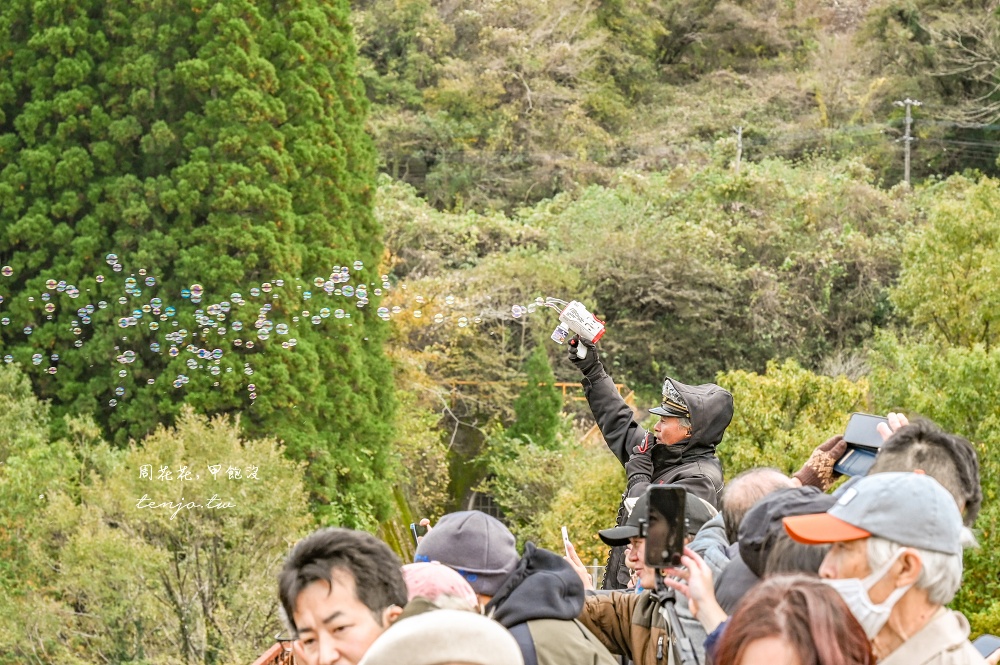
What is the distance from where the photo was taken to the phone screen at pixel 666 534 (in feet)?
7.84

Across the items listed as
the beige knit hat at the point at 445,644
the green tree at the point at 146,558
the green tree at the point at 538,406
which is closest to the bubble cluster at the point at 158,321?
the green tree at the point at 146,558

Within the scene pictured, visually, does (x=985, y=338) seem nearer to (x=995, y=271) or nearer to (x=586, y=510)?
(x=995, y=271)

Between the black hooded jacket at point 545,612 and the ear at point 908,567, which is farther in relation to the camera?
the black hooded jacket at point 545,612

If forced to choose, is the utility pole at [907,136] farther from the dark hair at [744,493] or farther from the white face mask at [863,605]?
the white face mask at [863,605]

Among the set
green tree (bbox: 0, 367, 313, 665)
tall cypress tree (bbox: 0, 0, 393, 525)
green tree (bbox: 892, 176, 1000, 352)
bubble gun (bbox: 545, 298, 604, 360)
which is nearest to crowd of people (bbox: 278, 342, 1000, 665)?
bubble gun (bbox: 545, 298, 604, 360)

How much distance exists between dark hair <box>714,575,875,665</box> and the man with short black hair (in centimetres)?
79

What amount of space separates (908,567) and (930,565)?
35 mm

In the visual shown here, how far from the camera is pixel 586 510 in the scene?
13.1m

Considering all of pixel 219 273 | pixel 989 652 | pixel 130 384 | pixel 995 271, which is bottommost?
pixel 130 384

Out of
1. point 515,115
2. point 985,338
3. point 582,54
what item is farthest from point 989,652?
point 582,54

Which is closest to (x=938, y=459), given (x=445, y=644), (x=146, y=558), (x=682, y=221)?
(x=445, y=644)

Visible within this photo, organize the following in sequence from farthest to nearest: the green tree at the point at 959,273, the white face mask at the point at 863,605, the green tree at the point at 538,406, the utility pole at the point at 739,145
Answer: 1. the utility pole at the point at 739,145
2. the green tree at the point at 538,406
3. the green tree at the point at 959,273
4. the white face mask at the point at 863,605

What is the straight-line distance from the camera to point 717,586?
2.50 meters

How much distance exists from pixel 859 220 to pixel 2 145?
14.7 metres
